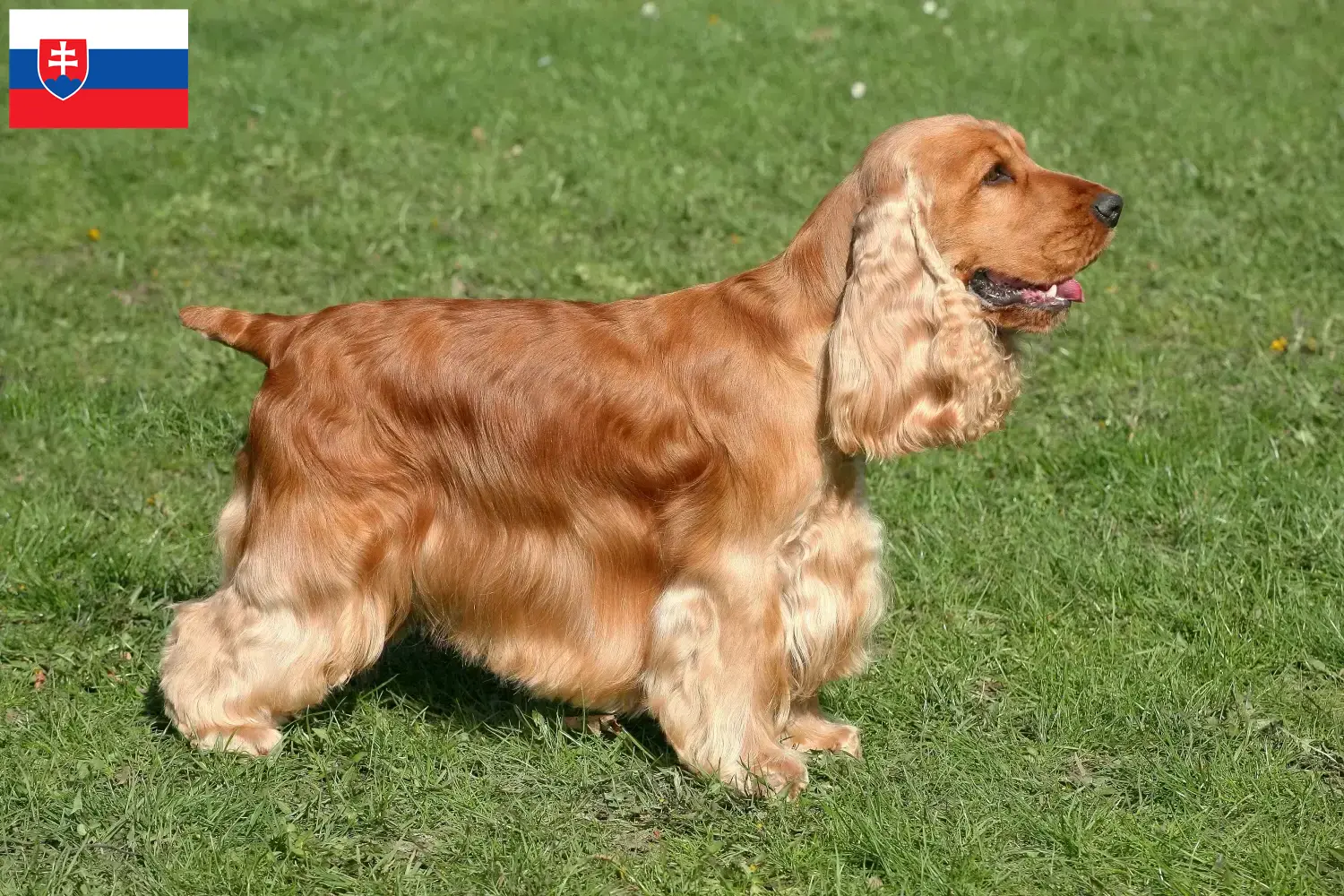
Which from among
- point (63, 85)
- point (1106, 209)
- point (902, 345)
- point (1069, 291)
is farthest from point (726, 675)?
point (63, 85)

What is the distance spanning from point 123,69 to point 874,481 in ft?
24.0

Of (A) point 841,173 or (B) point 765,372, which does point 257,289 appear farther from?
(B) point 765,372

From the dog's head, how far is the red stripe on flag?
23.5ft

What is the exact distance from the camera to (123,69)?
34.6ft

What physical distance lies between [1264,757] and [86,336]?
211 inches

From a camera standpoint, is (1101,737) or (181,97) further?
(181,97)

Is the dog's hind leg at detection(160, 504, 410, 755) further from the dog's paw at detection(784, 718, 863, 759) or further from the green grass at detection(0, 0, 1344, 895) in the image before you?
the dog's paw at detection(784, 718, 863, 759)

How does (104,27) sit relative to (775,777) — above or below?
above

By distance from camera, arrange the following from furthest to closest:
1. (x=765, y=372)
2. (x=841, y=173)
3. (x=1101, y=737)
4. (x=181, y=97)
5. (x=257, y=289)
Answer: (x=181, y=97) < (x=841, y=173) < (x=257, y=289) < (x=1101, y=737) < (x=765, y=372)

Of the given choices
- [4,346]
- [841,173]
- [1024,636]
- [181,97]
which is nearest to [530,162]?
[841,173]

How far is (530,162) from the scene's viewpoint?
912cm

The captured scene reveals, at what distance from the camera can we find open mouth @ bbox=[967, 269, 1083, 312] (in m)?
3.87

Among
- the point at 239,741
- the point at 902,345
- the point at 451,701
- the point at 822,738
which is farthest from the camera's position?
the point at 451,701

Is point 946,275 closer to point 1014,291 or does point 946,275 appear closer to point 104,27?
point 1014,291
